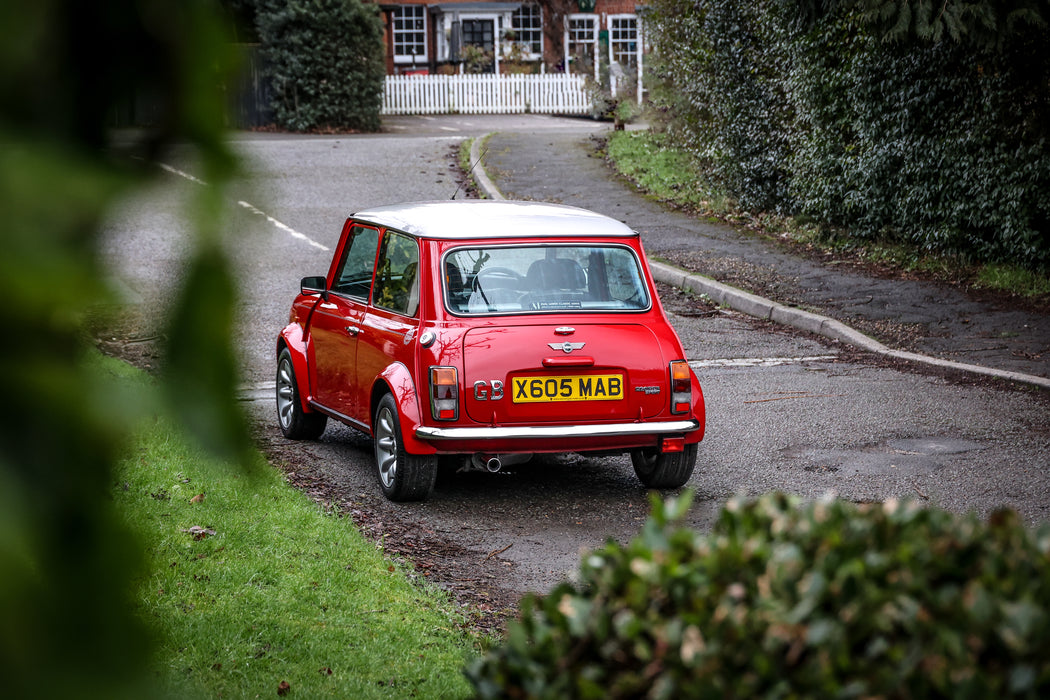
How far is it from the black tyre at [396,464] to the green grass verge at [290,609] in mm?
535

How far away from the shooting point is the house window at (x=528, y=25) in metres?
48.3

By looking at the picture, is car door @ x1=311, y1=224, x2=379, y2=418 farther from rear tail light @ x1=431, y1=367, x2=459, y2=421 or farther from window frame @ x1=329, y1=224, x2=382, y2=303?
rear tail light @ x1=431, y1=367, x2=459, y2=421

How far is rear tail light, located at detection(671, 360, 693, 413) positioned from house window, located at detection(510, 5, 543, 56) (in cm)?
4282

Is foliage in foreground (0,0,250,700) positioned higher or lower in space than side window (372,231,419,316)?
higher

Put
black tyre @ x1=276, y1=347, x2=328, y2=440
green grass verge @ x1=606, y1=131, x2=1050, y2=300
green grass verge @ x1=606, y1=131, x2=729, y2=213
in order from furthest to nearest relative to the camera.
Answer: green grass verge @ x1=606, y1=131, x2=729, y2=213
green grass verge @ x1=606, y1=131, x2=1050, y2=300
black tyre @ x1=276, y1=347, x2=328, y2=440

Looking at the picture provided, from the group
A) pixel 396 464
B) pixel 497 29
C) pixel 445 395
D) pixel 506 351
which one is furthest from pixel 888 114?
pixel 497 29

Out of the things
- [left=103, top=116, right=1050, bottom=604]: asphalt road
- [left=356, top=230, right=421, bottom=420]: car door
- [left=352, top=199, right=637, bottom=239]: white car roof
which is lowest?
[left=103, top=116, right=1050, bottom=604]: asphalt road

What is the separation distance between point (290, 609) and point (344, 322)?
3.14 metres

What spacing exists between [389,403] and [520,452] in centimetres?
86

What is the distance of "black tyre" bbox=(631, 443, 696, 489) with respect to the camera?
23.4ft

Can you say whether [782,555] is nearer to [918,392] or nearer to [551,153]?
[918,392]

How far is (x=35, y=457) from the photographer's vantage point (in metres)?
0.80

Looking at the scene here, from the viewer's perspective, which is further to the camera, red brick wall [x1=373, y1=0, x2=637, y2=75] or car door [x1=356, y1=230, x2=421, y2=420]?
red brick wall [x1=373, y1=0, x2=637, y2=75]

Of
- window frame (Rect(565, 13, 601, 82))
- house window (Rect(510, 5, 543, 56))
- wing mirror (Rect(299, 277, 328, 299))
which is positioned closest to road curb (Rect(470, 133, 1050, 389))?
wing mirror (Rect(299, 277, 328, 299))
